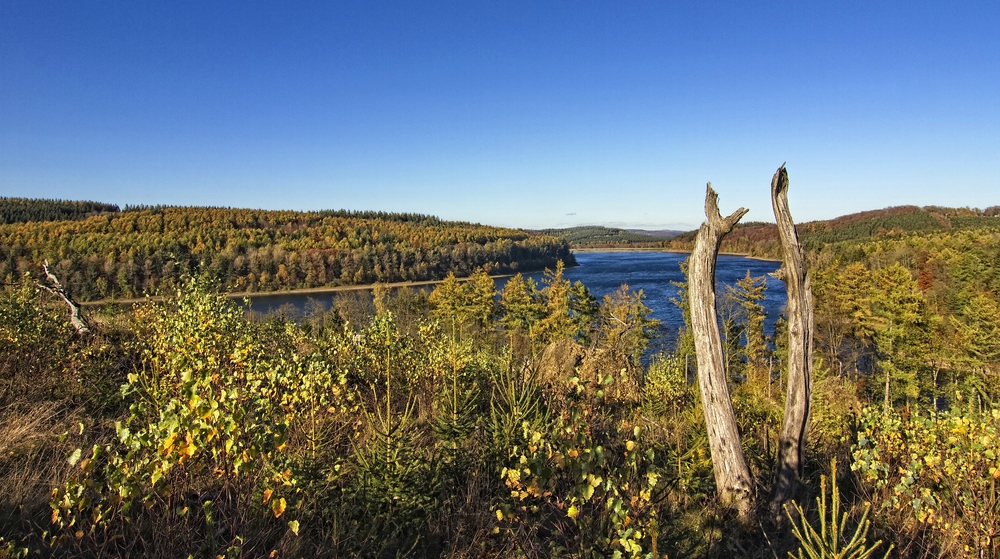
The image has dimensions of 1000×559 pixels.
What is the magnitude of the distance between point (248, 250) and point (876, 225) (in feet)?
385

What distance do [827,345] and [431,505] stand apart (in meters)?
40.2

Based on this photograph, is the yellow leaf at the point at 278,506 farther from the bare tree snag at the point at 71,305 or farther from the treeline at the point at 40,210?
the treeline at the point at 40,210

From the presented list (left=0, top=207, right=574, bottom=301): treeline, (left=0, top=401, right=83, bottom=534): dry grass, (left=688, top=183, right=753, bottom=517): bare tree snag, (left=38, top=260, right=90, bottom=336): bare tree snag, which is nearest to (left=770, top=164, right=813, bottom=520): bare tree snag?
(left=688, top=183, right=753, bottom=517): bare tree snag

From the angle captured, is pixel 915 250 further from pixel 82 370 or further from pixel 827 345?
pixel 82 370

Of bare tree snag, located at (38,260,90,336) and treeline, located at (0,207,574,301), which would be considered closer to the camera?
bare tree snag, located at (38,260,90,336)

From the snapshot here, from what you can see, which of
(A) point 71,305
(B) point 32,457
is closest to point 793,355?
(B) point 32,457

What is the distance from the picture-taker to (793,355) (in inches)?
184

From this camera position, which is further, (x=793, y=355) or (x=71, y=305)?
(x=71, y=305)

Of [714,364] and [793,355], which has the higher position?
[793,355]

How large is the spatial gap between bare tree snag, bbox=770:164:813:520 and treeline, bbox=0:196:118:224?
120 m

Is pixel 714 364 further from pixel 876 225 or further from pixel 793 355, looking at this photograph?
pixel 876 225

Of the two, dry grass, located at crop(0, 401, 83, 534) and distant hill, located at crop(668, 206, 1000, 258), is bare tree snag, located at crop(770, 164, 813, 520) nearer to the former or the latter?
dry grass, located at crop(0, 401, 83, 534)

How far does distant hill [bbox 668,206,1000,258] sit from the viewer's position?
93.1 meters

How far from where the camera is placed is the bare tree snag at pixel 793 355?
176 inches
